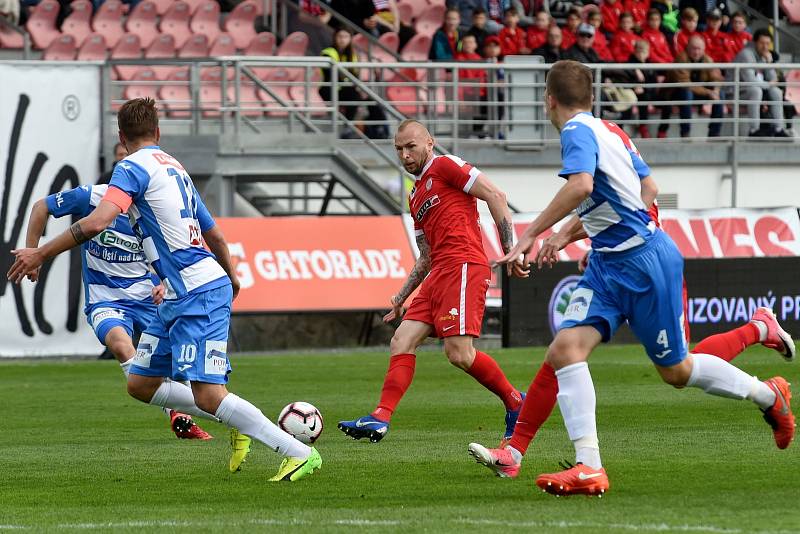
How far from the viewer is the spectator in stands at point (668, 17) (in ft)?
88.2

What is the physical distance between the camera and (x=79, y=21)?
975 inches

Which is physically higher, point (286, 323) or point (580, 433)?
point (580, 433)

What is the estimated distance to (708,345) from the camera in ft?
29.8

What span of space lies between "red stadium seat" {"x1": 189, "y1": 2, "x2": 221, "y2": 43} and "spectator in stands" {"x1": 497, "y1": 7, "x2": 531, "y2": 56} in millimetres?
4604

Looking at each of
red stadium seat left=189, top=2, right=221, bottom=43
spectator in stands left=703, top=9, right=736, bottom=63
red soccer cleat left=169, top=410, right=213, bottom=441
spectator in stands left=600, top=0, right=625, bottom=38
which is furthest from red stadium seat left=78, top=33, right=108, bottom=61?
red soccer cleat left=169, top=410, right=213, bottom=441

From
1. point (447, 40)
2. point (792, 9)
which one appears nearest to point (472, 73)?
point (447, 40)

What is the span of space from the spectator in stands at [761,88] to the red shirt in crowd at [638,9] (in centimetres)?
191

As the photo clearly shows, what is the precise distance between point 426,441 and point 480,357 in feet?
2.34

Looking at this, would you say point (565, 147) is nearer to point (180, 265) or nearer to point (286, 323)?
point (180, 265)

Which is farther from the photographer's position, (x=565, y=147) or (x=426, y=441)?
(x=426, y=441)

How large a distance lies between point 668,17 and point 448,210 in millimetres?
18253

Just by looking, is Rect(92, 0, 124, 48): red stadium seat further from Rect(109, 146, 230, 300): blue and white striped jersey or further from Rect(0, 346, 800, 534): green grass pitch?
Rect(109, 146, 230, 300): blue and white striped jersey

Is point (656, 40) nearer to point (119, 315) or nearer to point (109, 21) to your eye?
point (109, 21)

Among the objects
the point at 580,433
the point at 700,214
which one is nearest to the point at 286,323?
the point at 700,214
